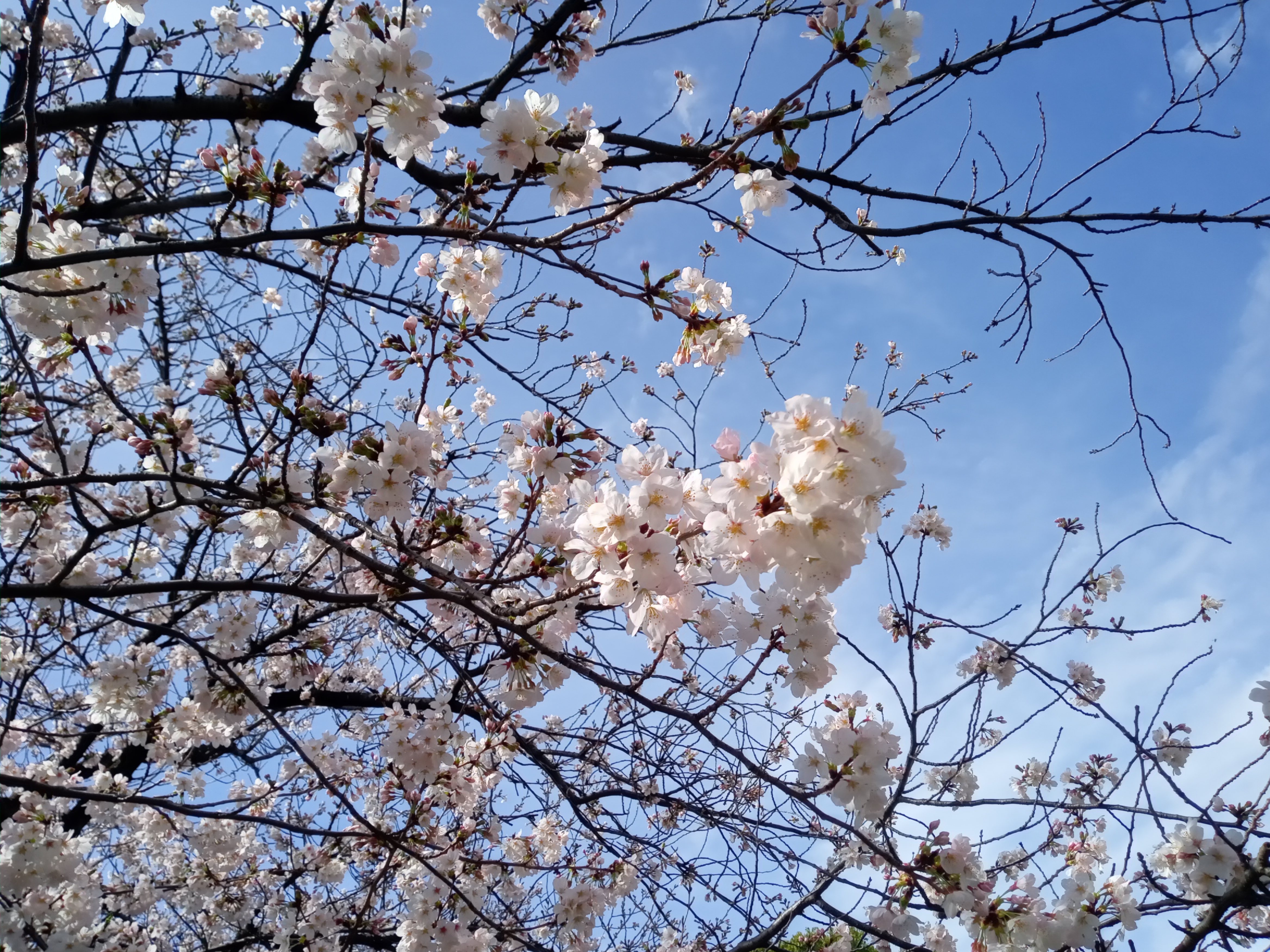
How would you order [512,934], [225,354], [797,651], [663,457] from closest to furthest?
[663,457] → [797,651] → [512,934] → [225,354]

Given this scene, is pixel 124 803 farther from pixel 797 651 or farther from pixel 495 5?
pixel 495 5

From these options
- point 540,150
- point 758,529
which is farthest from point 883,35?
point 758,529

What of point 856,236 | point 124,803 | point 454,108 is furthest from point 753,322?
point 124,803

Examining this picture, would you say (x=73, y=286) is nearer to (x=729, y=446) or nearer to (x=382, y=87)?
(x=382, y=87)

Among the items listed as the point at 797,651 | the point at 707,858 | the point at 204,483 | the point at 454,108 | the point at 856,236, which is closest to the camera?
the point at 797,651

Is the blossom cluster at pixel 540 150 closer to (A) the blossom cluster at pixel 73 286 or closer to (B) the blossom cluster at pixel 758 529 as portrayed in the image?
(B) the blossom cluster at pixel 758 529

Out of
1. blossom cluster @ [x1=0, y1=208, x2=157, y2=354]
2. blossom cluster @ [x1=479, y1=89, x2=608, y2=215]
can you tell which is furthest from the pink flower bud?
blossom cluster @ [x1=0, y1=208, x2=157, y2=354]

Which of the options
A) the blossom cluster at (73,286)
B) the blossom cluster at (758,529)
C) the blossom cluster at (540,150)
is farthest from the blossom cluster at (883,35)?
the blossom cluster at (73,286)

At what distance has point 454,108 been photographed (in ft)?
11.3

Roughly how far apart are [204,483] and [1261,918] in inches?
201

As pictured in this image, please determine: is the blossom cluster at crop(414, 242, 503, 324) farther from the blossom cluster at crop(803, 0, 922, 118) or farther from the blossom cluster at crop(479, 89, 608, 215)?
the blossom cluster at crop(803, 0, 922, 118)

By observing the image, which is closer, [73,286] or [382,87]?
[382,87]

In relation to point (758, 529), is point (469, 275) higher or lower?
higher

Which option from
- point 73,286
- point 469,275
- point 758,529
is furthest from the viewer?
point 469,275
